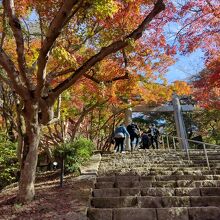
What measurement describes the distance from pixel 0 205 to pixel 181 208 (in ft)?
13.4

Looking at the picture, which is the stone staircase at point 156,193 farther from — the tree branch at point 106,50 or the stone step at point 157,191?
the tree branch at point 106,50

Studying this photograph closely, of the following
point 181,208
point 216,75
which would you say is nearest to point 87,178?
point 181,208

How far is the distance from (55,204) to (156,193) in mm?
2250

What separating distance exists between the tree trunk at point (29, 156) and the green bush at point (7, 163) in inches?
134

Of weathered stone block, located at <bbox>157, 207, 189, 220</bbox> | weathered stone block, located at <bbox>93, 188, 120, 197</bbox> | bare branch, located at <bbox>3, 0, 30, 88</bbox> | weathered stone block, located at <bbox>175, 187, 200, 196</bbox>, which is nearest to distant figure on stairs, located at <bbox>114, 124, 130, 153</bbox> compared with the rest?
weathered stone block, located at <bbox>93, 188, 120, 197</bbox>

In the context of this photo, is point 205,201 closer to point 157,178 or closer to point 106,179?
point 157,178

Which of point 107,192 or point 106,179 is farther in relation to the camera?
point 106,179

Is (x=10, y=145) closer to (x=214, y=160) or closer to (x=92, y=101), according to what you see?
(x=92, y=101)

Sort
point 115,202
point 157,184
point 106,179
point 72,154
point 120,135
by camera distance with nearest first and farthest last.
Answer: point 115,202
point 157,184
point 106,179
point 72,154
point 120,135

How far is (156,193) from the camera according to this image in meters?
6.22

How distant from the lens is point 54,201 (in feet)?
20.8

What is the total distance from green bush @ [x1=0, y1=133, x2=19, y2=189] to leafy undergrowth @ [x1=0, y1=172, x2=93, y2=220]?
2.17 metres

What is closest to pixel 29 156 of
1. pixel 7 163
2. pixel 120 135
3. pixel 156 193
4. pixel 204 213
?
pixel 156 193

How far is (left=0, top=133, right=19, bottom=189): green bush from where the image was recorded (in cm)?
991
